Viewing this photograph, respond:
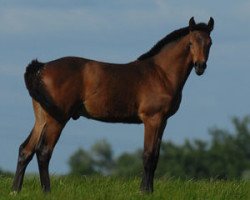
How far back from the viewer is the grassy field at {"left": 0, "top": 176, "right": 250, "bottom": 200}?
13.1 m

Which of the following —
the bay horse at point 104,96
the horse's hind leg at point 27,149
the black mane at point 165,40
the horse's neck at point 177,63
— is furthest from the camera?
the black mane at point 165,40

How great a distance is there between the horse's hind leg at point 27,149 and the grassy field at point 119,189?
219 mm

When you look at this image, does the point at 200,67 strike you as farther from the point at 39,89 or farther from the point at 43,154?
the point at 43,154

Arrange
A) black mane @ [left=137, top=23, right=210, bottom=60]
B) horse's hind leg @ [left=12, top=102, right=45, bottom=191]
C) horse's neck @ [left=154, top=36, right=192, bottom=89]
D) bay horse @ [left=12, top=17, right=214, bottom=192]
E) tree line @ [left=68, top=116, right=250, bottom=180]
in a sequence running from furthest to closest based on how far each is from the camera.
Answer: tree line @ [left=68, top=116, right=250, bottom=180] < black mane @ [left=137, top=23, right=210, bottom=60] < horse's neck @ [left=154, top=36, right=192, bottom=89] < horse's hind leg @ [left=12, top=102, right=45, bottom=191] < bay horse @ [left=12, top=17, right=214, bottom=192]

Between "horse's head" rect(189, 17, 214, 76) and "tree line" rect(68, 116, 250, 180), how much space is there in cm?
6042

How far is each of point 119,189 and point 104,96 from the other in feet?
5.81

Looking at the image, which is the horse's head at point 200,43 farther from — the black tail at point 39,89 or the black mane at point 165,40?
the black tail at point 39,89

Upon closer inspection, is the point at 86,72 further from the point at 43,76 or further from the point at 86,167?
the point at 86,167

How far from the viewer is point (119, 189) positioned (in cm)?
1413

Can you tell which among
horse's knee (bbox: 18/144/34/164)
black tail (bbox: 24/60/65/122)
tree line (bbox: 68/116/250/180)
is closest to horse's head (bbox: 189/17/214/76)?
black tail (bbox: 24/60/65/122)

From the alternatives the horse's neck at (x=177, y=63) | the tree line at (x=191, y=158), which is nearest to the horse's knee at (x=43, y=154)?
the horse's neck at (x=177, y=63)

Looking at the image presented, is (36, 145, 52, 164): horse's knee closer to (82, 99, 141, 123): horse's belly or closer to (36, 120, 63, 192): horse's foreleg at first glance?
(36, 120, 63, 192): horse's foreleg

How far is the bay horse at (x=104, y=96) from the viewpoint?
46.2ft

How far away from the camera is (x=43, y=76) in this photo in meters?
14.2
